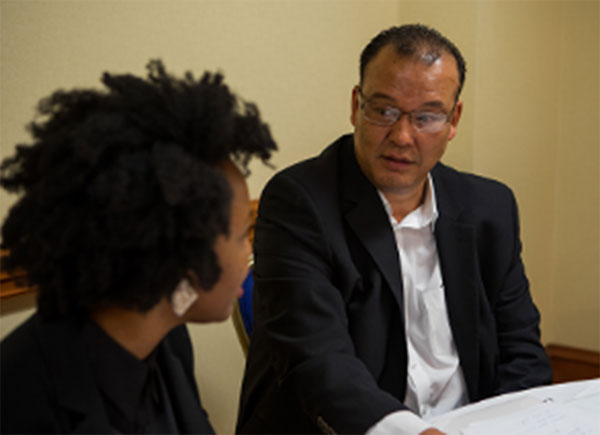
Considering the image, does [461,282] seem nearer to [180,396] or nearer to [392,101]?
[392,101]

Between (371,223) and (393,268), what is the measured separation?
12 cm

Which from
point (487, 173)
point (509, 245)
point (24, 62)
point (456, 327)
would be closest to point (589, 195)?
point (487, 173)

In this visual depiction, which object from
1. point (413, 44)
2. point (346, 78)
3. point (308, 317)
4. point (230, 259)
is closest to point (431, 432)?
point (308, 317)

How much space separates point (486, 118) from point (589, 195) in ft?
2.71

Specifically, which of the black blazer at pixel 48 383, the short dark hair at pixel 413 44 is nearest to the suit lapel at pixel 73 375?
the black blazer at pixel 48 383

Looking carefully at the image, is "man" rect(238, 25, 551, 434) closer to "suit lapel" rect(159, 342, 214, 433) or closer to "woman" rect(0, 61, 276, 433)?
"suit lapel" rect(159, 342, 214, 433)

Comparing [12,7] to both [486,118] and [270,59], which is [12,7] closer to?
[270,59]

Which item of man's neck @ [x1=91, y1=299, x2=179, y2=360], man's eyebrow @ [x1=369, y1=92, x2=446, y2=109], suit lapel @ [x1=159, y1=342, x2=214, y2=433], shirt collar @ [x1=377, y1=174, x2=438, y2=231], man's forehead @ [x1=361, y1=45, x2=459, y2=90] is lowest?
suit lapel @ [x1=159, y1=342, x2=214, y2=433]

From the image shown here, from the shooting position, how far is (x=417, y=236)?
1658 millimetres

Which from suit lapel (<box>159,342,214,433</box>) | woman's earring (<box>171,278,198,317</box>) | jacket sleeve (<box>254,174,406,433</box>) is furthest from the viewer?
jacket sleeve (<box>254,174,406,433</box>)

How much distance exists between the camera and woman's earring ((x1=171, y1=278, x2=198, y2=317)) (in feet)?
2.98

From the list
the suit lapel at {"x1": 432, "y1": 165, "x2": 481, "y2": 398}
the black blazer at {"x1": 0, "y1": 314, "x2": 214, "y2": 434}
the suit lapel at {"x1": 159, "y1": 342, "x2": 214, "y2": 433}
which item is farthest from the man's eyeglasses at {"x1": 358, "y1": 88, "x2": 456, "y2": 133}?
the black blazer at {"x1": 0, "y1": 314, "x2": 214, "y2": 434}

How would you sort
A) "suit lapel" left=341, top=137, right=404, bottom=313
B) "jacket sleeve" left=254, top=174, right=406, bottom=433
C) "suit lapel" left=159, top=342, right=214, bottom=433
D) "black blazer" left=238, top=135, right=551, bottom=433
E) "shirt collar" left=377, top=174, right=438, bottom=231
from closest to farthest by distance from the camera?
"suit lapel" left=159, top=342, right=214, bottom=433
"jacket sleeve" left=254, top=174, right=406, bottom=433
"black blazer" left=238, top=135, right=551, bottom=433
"suit lapel" left=341, top=137, right=404, bottom=313
"shirt collar" left=377, top=174, right=438, bottom=231

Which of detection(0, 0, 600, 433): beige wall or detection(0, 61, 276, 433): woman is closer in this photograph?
detection(0, 61, 276, 433): woman
